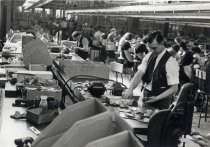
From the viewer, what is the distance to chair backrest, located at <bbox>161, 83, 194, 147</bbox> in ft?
9.92

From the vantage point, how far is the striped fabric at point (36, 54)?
174 inches

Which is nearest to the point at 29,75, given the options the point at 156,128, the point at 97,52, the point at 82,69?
the point at 82,69

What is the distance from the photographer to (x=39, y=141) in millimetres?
1438

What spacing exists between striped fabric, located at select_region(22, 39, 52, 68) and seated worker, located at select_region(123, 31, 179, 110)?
1.24 m

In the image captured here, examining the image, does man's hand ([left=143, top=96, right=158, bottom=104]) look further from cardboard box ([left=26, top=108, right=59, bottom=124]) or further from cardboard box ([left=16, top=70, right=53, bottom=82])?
cardboard box ([left=26, top=108, right=59, bottom=124])

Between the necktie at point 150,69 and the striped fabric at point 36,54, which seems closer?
the necktie at point 150,69

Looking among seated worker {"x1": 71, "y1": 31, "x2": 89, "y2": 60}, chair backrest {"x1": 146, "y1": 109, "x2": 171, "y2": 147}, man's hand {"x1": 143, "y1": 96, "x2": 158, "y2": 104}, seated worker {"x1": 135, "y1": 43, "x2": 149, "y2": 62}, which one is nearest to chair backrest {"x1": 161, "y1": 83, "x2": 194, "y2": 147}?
chair backrest {"x1": 146, "y1": 109, "x2": 171, "y2": 147}

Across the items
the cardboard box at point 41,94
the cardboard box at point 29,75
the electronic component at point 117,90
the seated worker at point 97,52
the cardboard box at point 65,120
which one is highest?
the cardboard box at point 65,120

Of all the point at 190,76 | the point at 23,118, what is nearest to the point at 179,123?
the point at 23,118

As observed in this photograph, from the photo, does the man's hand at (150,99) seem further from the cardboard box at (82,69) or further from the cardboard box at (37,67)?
the cardboard box at (37,67)

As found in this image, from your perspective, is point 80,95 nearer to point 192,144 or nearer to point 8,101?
point 8,101

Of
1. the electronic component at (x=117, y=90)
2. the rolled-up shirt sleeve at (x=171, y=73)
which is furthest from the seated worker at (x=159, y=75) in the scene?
the electronic component at (x=117, y=90)

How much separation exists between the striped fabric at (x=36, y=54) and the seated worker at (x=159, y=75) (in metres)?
1.24

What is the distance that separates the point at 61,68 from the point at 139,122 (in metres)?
1.88
